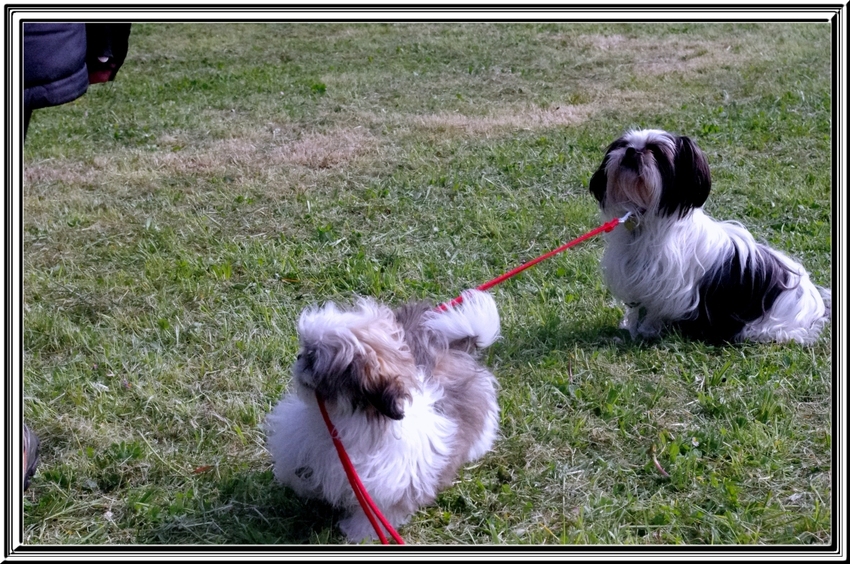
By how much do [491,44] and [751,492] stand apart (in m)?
10.9

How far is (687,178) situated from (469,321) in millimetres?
1313

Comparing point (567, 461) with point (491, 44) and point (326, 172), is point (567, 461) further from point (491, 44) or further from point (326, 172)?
point (491, 44)

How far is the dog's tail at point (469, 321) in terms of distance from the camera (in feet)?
10.9

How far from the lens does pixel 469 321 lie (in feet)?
11.0

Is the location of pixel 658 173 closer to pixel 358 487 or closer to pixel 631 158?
pixel 631 158

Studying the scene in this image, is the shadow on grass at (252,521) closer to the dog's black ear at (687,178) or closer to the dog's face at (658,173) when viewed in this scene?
the dog's face at (658,173)

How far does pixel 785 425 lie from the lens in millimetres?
3539

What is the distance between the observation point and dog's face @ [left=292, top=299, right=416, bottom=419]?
255 centimetres

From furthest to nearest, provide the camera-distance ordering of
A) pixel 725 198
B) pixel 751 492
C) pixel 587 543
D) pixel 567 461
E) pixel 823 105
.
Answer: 1. pixel 823 105
2. pixel 725 198
3. pixel 567 461
4. pixel 751 492
5. pixel 587 543

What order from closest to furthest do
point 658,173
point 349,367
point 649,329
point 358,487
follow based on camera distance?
1. point 349,367
2. point 358,487
3. point 658,173
4. point 649,329

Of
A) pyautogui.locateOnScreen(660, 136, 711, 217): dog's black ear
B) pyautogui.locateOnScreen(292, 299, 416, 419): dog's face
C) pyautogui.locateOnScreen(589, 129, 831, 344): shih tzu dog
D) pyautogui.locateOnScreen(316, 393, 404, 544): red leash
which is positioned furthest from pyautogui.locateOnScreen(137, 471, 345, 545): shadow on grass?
pyautogui.locateOnScreen(660, 136, 711, 217): dog's black ear

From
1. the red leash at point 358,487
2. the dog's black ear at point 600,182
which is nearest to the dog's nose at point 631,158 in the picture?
the dog's black ear at point 600,182

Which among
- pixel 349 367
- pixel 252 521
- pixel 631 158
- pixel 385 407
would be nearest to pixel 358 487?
pixel 385 407

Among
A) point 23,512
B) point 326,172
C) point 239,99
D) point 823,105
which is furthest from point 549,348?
point 239,99
